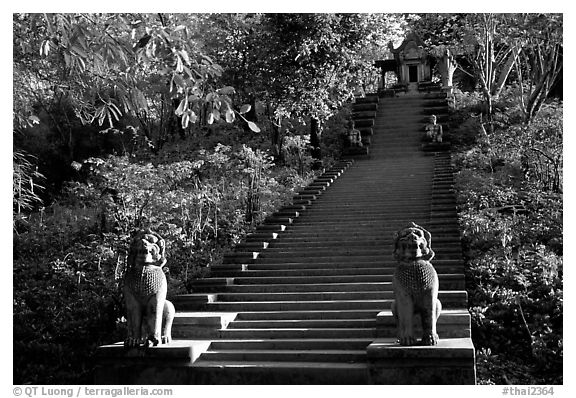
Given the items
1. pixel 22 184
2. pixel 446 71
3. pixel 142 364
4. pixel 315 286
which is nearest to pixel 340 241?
pixel 315 286

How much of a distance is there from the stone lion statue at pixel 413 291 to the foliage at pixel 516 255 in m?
1.62

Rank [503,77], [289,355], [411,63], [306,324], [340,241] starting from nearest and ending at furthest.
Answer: [289,355], [306,324], [340,241], [503,77], [411,63]

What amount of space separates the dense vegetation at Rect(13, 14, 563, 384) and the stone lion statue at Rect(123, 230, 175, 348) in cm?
135

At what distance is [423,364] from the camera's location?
6566 mm

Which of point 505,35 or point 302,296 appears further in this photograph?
point 505,35


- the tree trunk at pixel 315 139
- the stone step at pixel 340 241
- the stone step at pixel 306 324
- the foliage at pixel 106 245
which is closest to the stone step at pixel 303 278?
the foliage at pixel 106 245

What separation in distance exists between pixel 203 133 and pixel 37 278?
42.1 feet

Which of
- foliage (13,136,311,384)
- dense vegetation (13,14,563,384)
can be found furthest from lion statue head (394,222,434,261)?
foliage (13,136,311,384)

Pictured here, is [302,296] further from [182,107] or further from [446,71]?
[446,71]

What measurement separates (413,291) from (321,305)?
8.43ft

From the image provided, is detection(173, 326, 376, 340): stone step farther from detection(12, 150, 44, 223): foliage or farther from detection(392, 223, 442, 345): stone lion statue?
detection(12, 150, 44, 223): foliage

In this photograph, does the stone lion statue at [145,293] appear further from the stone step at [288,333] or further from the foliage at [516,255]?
the foliage at [516,255]

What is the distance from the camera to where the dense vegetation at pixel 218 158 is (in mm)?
7566

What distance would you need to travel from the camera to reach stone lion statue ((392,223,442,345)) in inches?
265
